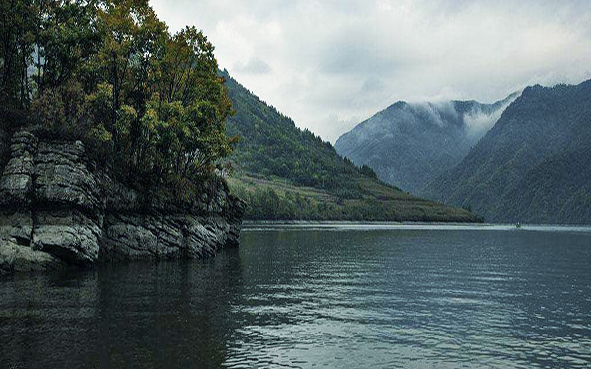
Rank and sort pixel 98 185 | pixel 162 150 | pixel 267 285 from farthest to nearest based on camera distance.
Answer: pixel 162 150 → pixel 98 185 → pixel 267 285

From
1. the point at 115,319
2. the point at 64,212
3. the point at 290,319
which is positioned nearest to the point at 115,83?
the point at 64,212

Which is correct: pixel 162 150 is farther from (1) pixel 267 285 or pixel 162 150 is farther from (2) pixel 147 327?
(2) pixel 147 327

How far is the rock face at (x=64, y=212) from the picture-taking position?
45375mm

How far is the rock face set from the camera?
45375 millimetres

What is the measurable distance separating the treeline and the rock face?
2774 mm

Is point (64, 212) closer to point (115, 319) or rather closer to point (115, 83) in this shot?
point (115, 83)

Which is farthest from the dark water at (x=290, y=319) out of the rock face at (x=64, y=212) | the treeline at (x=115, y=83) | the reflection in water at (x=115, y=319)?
the treeline at (x=115, y=83)

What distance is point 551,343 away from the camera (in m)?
24.4

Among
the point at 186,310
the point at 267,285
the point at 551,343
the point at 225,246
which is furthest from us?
the point at 225,246

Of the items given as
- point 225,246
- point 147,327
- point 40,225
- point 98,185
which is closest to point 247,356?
point 147,327

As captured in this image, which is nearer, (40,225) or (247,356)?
(247,356)

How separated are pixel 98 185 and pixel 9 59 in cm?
2258

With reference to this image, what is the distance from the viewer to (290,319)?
2902 cm

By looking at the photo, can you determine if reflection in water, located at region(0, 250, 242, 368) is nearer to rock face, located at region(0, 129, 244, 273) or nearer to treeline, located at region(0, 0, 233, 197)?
rock face, located at region(0, 129, 244, 273)
